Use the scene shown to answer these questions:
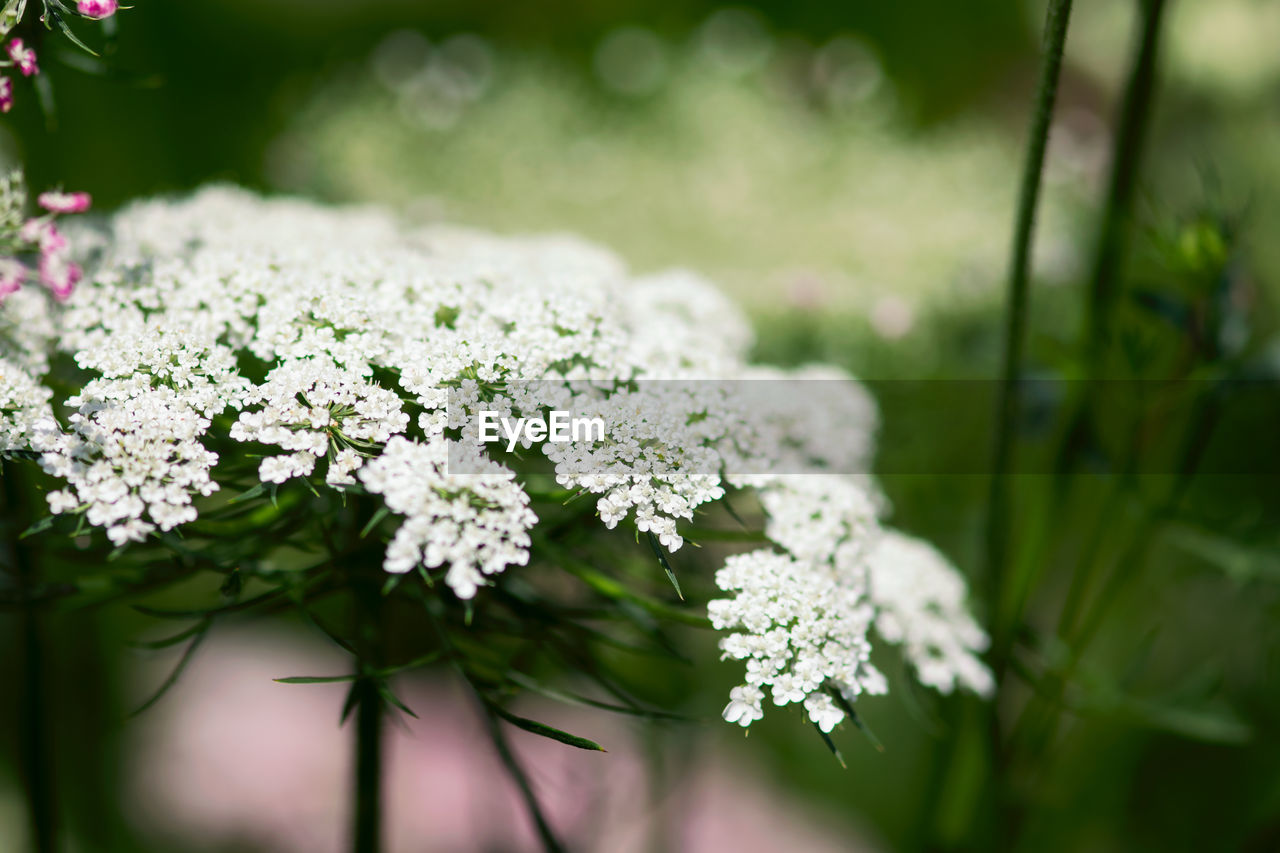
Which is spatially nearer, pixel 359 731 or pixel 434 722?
pixel 359 731

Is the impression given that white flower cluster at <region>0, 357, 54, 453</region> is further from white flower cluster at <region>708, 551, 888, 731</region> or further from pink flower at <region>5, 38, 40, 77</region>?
white flower cluster at <region>708, 551, 888, 731</region>

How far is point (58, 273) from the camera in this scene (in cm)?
61

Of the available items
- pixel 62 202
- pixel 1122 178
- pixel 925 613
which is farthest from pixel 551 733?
pixel 1122 178

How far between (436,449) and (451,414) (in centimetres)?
4

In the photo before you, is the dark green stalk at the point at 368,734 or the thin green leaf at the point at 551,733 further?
the dark green stalk at the point at 368,734

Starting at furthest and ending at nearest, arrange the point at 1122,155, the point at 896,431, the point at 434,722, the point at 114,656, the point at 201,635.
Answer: the point at 434,722, the point at 114,656, the point at 896,431, the point at 1122,155, the point at 201,635

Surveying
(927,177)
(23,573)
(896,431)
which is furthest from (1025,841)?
(23,573)

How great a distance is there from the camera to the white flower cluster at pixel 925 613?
71 cm

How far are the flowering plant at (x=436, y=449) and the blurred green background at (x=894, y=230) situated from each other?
184mm

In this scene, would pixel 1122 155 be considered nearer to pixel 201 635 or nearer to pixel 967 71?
pixel 201 635

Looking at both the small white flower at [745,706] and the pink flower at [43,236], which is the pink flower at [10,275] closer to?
the pink flower at [43,236]

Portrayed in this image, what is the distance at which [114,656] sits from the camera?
59.0 inches

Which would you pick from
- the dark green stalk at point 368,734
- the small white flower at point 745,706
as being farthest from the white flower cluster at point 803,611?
the dark green stalk at point 368,734

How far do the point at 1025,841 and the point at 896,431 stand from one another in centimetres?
59
